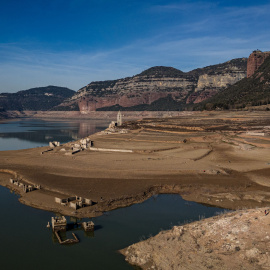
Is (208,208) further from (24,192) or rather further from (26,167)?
(26,167)

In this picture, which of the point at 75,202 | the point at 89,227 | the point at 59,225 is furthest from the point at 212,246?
the point at 75,202

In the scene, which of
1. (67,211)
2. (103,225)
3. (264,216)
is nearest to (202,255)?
(264,216)

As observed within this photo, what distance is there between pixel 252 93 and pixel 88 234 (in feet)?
319

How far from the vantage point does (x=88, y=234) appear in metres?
16.4

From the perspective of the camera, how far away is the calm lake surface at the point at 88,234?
13.7 m

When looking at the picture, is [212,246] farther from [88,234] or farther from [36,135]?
[36,135]

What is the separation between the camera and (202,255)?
1247 centimetres

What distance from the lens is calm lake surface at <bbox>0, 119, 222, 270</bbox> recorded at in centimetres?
1373

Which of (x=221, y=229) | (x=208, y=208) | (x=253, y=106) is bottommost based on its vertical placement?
(x=208, y=208)

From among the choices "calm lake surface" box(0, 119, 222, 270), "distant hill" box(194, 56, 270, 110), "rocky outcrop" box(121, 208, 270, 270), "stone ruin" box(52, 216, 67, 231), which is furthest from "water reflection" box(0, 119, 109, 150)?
"rocky outcrop" box(121, 208, 270, 270)

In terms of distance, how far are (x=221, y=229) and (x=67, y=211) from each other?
1033 centimetres

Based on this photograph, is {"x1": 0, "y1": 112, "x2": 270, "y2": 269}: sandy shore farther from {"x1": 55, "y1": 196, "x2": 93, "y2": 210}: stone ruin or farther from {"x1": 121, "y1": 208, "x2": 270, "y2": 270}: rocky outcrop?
{"x1": 55, "y1": 196, "x2": 93, "y2": 210}: stone ruin

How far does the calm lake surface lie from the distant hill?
7426cm

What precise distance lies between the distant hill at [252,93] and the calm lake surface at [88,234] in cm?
7426
